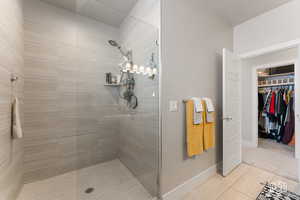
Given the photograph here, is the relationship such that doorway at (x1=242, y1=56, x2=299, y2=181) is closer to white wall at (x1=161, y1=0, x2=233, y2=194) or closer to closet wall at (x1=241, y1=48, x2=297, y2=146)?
closet wall at (x1=241, y1=48, x2=297, y2=146)

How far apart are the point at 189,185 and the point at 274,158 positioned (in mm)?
2130

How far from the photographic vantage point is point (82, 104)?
5.82ft

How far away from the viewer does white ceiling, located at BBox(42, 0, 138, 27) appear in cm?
163

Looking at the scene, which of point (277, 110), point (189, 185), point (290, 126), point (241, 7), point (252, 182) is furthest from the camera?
point (277, 110)

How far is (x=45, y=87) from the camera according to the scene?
64.5 inches

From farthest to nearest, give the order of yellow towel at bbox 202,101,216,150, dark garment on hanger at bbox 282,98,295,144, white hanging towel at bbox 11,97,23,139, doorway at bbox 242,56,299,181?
dark garment on hanger at bbox 282,98,295,144 → doorway at bbox 242,56,299,181 → yellow towel at bbox 202,101,216,150 → white hanging towel at bbox 11,97,23,139

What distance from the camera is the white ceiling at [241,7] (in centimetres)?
180

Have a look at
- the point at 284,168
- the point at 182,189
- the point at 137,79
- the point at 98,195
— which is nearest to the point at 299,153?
the point at 284,168

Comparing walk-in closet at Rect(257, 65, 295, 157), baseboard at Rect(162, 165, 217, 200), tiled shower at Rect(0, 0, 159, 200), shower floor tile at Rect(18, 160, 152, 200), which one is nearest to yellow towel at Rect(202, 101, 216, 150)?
baseboard at Rect(162, 165, 217, 200)

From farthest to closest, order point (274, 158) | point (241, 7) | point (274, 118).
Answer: point (274, 118) < point (274, 158) < point (241, 7)

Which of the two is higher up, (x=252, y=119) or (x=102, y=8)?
(x=102, y=8)

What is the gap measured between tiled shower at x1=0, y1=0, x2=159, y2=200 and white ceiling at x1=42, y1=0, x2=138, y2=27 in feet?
0.05

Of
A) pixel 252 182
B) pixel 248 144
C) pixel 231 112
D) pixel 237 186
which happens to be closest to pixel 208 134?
pixel 231 112

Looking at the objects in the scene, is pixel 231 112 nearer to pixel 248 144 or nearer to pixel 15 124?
pixel 248 144
